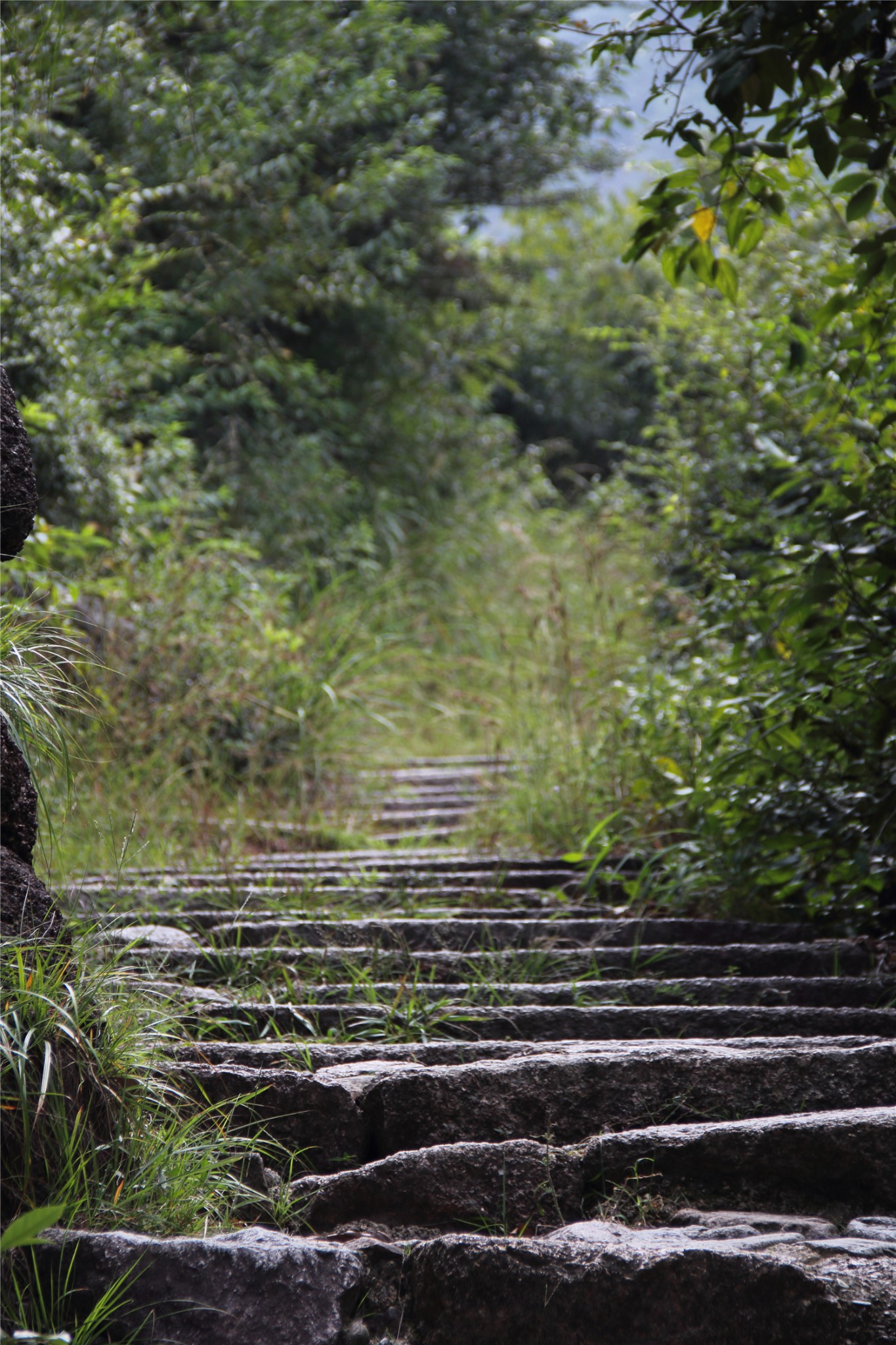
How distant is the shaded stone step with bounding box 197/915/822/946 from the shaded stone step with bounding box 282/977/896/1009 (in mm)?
286

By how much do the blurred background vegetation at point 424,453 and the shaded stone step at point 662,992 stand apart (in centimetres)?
33

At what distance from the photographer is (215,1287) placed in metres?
1.43

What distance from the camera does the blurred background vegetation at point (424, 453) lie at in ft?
9.47

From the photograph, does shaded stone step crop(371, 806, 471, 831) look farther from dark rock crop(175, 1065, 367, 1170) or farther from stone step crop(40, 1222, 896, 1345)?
stone step crop(40, 1222, 896, 1345)

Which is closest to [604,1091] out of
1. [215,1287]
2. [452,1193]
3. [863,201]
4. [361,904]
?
[452,1193]

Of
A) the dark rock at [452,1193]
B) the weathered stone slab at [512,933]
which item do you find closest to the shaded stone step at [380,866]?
the weathered stone slab at [512,933]

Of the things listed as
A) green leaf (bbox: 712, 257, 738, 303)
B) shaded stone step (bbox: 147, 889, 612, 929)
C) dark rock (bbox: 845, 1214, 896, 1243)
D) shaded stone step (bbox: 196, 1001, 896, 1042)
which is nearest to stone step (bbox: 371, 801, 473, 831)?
shaded stone step (bbox: 147, 889, 612, 929)

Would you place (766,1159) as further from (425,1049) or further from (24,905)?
(24,905)

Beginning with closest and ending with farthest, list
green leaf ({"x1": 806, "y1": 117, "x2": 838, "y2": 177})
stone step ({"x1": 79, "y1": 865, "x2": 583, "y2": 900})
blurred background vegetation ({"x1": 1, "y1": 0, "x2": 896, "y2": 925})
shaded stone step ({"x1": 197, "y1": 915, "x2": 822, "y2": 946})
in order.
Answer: green leaf ({"x1": 806, "y1": 117, "x2": 838, "y2": 177}) → blurred background vegetation ({"x1": 1, "y1": 0, "x2": 896, "y2": 925}) → shaded stone step ({"x1": 197, "y1": 915, "x2": 822, "y2": 946}) → stone step ({"x1": 79, "y1": 865, "x2": 583, "y2": 900})

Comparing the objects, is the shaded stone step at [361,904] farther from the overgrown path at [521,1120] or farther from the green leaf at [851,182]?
the green leaf at [851,182]

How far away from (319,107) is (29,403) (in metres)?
4.12

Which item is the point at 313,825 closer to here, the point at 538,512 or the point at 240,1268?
the point at 240,1268

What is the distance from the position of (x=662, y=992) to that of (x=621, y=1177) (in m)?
0.84

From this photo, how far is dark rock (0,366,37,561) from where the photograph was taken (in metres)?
1.91
